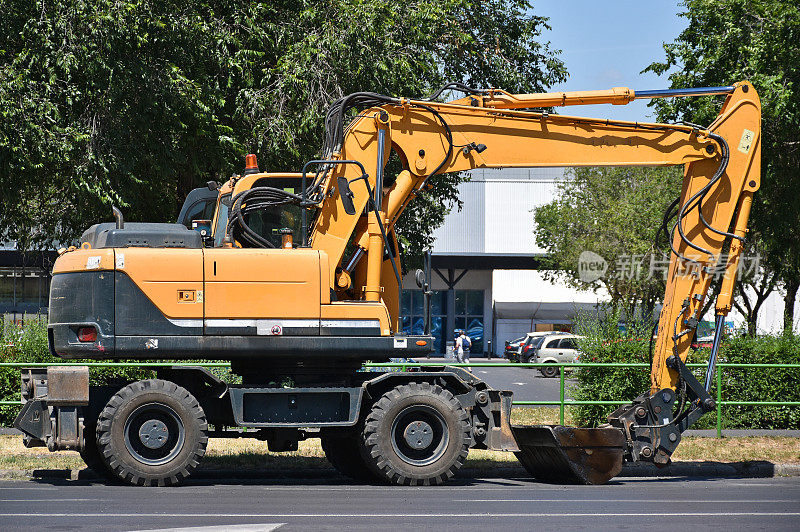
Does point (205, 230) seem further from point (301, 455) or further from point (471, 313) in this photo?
point (471, 313)

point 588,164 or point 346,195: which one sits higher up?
point 588,164

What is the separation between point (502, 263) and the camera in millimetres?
61250

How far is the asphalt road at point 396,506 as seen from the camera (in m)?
9.20

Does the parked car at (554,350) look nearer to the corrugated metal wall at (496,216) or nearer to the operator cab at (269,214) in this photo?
the corrugated metal wall at (496,216)

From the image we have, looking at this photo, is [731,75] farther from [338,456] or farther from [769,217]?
[338,456]

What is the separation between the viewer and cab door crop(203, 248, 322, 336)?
1206 centimetres

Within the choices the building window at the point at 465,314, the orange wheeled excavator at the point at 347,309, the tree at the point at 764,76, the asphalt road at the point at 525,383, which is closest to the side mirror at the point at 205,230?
the orange wheeled excavator at the point at 347,309

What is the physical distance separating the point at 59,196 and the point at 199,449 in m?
12.5

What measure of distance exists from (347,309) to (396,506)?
2724 millimetres

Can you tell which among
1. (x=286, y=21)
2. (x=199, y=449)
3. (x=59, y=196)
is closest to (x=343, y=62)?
(x=286, y=21)

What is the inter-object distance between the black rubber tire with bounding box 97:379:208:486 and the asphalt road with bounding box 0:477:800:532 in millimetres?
240

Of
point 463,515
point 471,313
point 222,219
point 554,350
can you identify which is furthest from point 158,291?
point 471,313

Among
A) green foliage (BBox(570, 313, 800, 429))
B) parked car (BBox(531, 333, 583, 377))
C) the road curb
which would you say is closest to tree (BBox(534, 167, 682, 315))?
parked car (BBox(531, 333, 583, 377))

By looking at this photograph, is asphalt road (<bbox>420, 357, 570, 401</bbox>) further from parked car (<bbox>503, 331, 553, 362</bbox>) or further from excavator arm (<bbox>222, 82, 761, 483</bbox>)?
parked car (<bbox>503, 331, 553, 362</bbox>)
